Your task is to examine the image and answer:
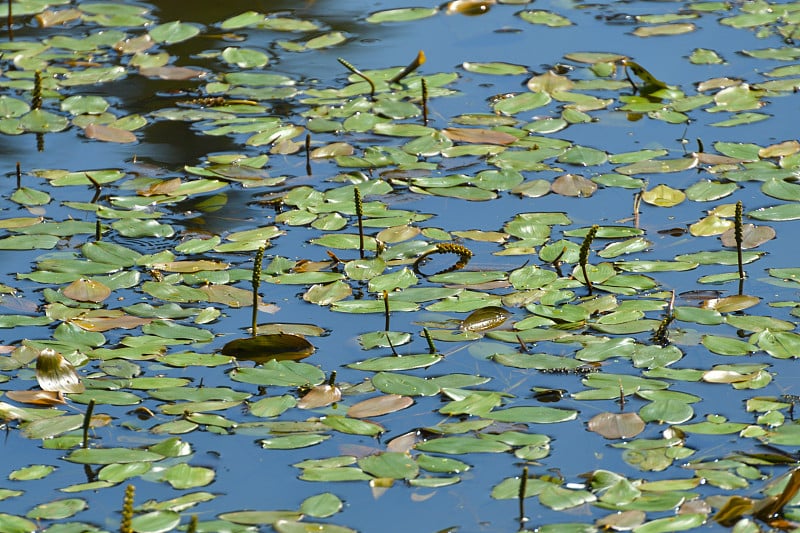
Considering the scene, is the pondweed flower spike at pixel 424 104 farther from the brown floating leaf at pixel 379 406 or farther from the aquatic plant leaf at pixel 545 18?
the brown floating leaf at pixel 379 406

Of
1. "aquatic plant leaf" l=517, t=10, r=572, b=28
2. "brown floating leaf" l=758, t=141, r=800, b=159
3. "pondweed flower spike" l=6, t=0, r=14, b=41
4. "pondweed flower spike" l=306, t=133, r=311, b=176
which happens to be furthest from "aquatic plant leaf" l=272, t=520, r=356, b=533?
"pondweed flower spike" l=6, t=0, r=14, b=41

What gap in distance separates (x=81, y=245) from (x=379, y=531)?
56.2 inches

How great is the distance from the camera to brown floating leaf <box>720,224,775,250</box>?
9.99 ft

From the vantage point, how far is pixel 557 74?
13.8 ft

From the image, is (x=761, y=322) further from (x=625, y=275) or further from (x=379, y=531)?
(x=379, y=531)

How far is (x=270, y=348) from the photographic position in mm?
2645

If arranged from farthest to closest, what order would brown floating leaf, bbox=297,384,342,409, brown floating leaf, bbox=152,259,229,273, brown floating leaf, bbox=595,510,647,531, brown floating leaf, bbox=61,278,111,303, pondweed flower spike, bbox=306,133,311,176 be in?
pondweed flower spike, bbox=306,133,311,176 < brown floating leaf, bbox=152,259,229,273 < brown floating leaf, bbox=61,278,111,303 < brown floating leaf, bbox=297,384,342,409 < brown floating leaf, bbox=595,510,647,531

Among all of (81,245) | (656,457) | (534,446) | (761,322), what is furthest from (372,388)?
(81,245)

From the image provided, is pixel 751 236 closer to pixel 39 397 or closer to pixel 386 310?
pixel 386 310

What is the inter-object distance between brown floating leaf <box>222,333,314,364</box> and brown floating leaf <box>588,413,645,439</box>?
2.12 ft

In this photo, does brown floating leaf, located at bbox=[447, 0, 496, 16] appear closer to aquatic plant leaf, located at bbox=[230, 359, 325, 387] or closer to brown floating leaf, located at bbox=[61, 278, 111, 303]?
brown floating leaf, located at bbox=[61, 278, 111, 303]

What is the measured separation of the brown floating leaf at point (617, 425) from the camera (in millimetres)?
2307

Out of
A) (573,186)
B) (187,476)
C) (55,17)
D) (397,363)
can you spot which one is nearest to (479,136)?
(573,186)

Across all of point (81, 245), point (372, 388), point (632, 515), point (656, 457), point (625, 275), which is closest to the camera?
point (632, 515)
